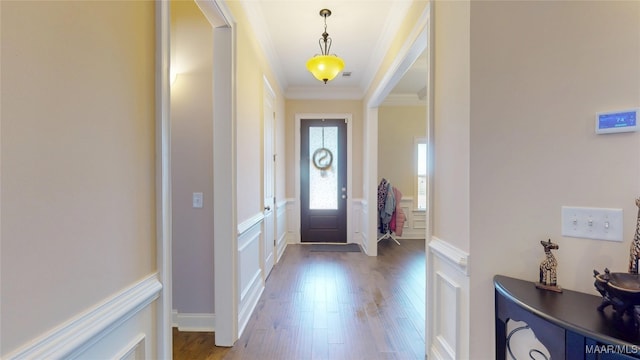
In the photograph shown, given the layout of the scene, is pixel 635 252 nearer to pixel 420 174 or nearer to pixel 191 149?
pixel 191 149

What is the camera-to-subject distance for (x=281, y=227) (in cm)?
484

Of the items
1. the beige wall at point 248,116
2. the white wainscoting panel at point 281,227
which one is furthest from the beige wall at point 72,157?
the white wainscoting panel at point 281,227

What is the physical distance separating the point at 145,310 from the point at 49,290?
0.45 metres

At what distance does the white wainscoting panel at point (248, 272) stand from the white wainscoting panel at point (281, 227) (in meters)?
1.27

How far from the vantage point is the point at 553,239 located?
1.35 metres

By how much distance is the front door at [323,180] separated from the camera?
5.37 m

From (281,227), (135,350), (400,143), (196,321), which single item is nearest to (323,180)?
(281,227)

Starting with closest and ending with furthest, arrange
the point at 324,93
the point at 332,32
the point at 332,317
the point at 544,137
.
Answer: the point at 544,137 → the point at 332,317 → the point at 332,32 → the point at 324,93

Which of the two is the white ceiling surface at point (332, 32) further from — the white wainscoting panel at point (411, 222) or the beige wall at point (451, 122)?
the white wainscoting panel at point (411, 222)

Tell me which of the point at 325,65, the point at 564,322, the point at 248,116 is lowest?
the point at 564,322

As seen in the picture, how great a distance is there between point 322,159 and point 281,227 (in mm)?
1485

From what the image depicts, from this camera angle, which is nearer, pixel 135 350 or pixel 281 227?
pixel 135 350

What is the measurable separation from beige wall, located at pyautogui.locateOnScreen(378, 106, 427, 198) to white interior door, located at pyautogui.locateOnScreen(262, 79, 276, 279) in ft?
8.69

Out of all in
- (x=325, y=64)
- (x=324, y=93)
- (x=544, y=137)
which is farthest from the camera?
(x=324, y=93)
